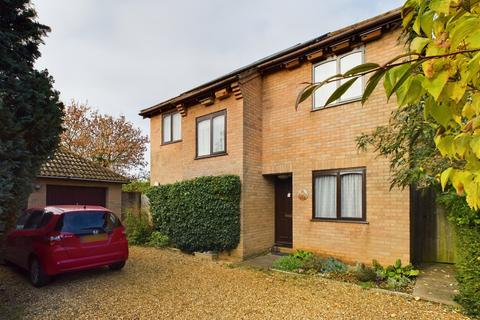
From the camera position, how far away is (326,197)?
908 centimetres

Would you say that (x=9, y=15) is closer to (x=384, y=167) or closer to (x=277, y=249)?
(x=384, y=167)

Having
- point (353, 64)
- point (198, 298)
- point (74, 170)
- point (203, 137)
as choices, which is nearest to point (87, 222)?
point (198, 298)

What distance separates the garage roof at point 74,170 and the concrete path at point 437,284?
12.5 m

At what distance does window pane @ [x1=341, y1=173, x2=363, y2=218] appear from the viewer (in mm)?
8398

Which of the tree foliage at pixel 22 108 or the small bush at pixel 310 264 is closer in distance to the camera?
the tree foliage at pixel 22 108

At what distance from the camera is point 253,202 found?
1009 centimetres

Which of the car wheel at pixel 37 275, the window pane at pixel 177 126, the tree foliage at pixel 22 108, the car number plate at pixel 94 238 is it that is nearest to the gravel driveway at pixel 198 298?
the car wheel at pixel 37 275

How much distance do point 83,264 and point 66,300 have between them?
100 cm

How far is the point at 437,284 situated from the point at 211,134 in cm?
766

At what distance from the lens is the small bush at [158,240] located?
11.2m

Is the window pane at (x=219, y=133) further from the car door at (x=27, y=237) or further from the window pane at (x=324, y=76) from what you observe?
the car door at (x=27, y=237)

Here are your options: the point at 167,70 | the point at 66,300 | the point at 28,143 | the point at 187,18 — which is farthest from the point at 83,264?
the point at 167,70

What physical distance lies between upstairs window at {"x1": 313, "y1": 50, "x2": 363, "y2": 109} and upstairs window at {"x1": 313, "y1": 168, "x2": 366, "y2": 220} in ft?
6.62

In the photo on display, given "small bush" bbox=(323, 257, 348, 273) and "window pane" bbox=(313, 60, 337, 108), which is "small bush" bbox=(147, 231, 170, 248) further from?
"window pane" bbox=(313, 60, 337, 108)
